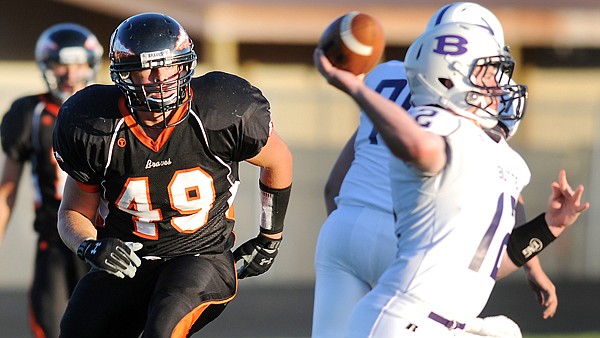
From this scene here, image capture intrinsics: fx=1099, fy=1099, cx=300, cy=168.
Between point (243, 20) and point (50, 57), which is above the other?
point (50, 57)

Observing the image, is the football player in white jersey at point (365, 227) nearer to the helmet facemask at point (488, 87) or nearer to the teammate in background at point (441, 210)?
the helmet facemask at point (488, 87)

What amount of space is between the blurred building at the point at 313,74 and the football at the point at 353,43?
8.75 meters

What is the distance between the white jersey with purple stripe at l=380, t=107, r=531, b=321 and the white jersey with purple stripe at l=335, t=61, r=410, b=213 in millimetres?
Result: 768

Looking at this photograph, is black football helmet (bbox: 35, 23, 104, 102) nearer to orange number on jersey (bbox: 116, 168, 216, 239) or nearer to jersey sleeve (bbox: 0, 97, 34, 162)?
jersey sleeve (bbox: 0, 97, 34, 162)

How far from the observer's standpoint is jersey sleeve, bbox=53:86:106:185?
4105 millimetres

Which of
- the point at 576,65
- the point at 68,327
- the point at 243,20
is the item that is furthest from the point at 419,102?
the point at 576,65

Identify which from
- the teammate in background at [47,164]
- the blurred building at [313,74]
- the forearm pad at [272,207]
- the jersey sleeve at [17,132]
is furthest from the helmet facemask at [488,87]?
the blurred building at [313,74]

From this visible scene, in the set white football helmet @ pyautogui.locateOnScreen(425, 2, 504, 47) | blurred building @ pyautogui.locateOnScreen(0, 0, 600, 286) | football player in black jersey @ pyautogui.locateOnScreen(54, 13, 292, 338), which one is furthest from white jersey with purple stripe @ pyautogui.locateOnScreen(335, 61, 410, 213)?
blurred building @ pyautogui.locateOnScreen(0, 0, 600, 286)

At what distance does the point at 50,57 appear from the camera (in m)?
6.54

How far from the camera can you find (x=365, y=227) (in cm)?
422

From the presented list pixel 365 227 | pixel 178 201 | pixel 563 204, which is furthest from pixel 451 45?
pixel 178 201

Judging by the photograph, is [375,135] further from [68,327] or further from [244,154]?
[68,327]

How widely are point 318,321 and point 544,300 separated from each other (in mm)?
953

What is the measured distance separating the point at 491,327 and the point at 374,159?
3.32ft
